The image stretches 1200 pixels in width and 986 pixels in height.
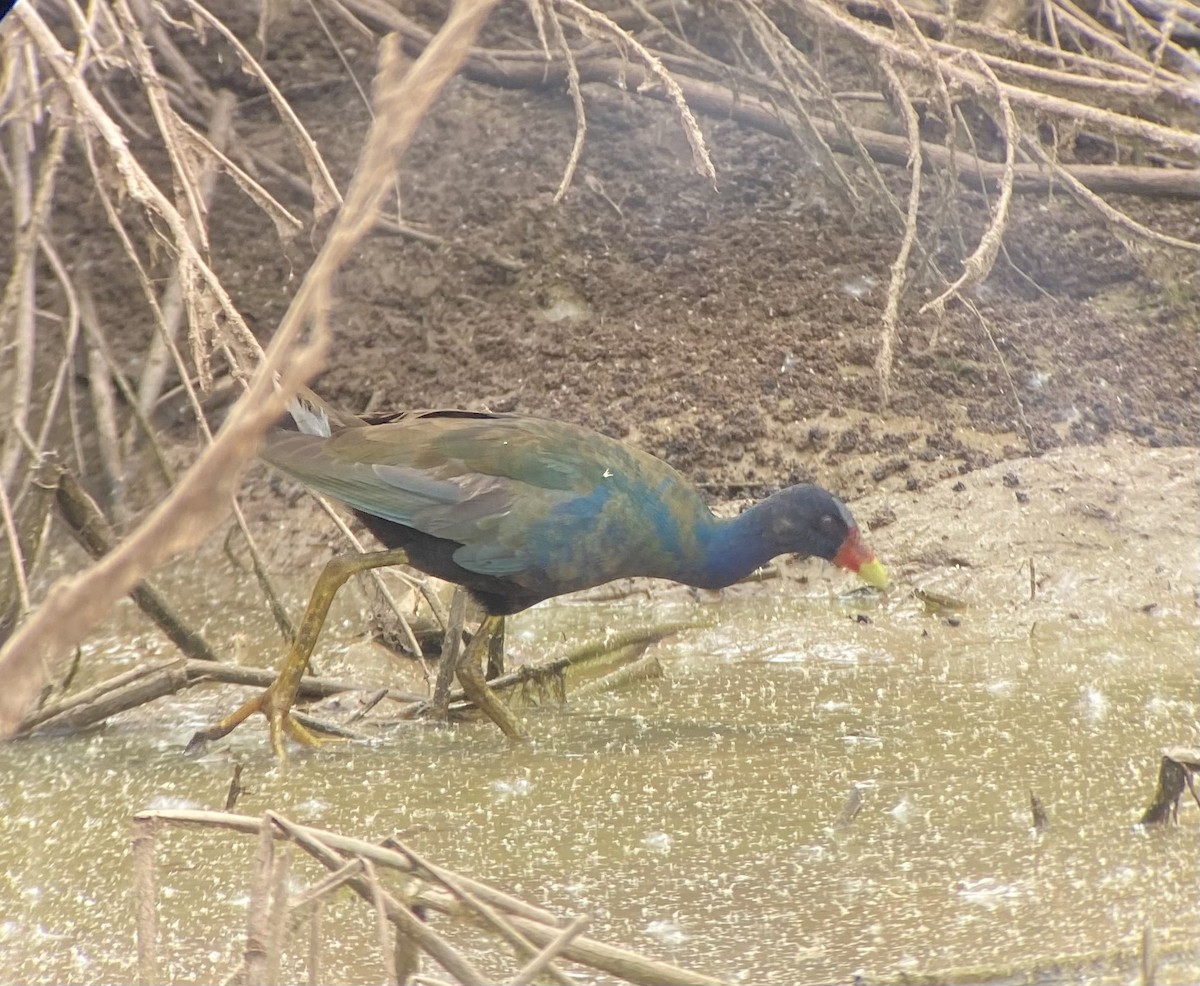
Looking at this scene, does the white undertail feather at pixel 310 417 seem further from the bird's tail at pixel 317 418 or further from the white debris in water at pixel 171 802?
the white debris in water at pixel 171 802

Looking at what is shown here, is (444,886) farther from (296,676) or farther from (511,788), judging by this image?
(296,676)

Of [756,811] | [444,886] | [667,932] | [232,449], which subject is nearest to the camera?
[232,449]

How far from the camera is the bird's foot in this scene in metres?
3.23

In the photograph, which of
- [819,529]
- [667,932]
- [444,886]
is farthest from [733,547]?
[444,886]

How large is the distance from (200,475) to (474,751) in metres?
2.63

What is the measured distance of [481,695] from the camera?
334 cm

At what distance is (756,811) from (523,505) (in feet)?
3.24

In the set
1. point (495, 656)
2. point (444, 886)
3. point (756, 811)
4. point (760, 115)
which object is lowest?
point (495, 656)

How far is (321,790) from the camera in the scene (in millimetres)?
2896

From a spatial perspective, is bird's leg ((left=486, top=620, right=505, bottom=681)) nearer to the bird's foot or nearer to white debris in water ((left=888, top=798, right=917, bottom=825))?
the bird's foot

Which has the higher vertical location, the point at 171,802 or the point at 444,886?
the point at 444,886

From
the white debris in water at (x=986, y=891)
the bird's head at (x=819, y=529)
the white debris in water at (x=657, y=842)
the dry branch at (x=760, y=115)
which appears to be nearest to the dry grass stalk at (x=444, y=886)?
the white debris in water at (x=986, y=891)

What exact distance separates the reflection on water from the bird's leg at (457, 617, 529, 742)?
8 centimetres

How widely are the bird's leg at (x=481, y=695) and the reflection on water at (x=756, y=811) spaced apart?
8 cm
